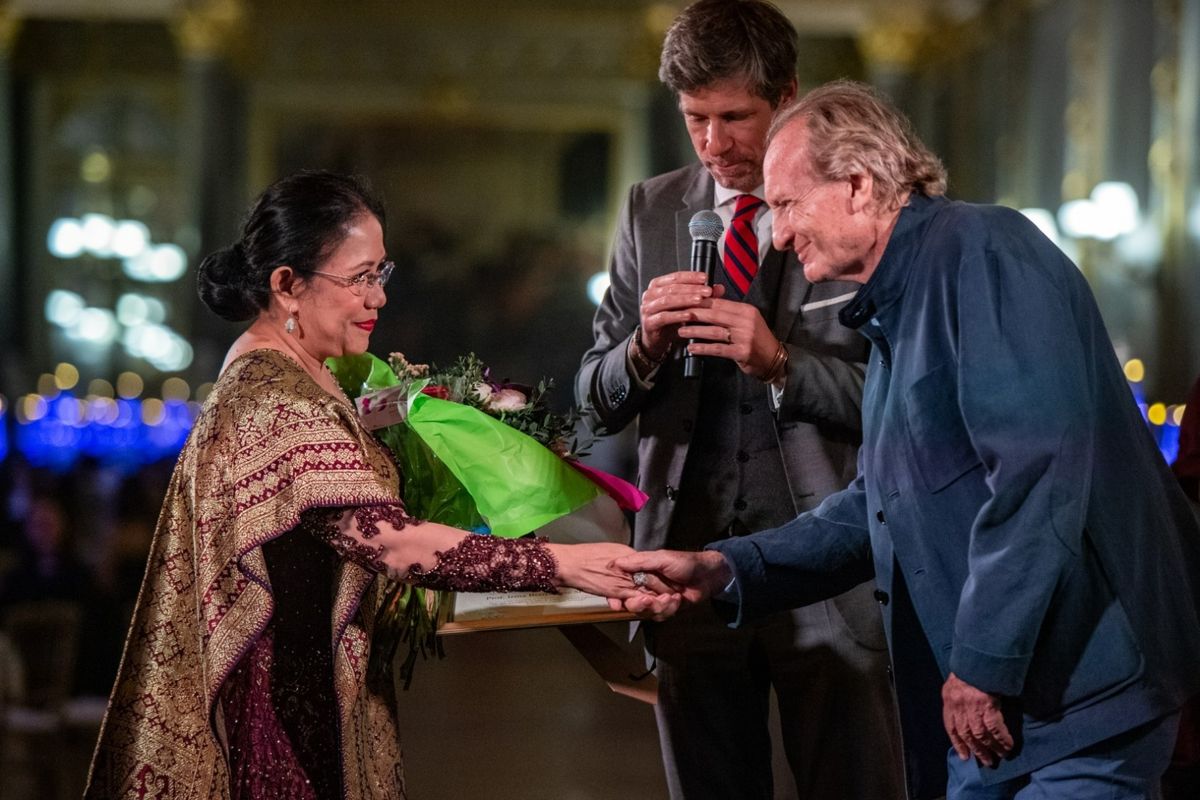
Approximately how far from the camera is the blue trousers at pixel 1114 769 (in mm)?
1946

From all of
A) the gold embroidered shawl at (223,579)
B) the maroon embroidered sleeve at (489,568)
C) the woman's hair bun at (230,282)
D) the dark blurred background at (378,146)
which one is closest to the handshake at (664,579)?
the maroon embroidered sleeve at (489,568)

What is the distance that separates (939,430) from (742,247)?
0.88 meters

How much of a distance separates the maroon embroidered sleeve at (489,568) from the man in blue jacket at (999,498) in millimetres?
598

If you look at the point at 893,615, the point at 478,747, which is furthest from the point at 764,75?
the point at 478,747

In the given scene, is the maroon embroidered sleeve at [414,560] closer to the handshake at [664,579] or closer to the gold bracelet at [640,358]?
the handshake at [664,579]

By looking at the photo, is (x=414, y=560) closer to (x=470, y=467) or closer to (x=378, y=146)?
(x=470, y=467)

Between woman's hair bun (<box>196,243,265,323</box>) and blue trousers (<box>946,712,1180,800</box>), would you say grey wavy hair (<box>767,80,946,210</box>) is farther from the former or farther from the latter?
→ woman's hair bun (<box>196,243,265,323</box>)

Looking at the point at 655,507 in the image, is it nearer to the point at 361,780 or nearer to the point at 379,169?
the point at 361,780

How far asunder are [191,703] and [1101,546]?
149 cm

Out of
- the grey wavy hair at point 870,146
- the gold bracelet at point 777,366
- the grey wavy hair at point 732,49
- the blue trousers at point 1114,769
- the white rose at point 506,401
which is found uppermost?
the grey wavy hair at point 732,49

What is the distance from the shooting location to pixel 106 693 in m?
6.47

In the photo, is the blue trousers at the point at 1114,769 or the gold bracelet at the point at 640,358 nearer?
the blue trousers at the point at 1114,769

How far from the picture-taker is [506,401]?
2.73 metres

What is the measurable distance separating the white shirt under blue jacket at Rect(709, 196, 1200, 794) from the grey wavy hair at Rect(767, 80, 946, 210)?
47mm
